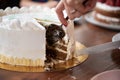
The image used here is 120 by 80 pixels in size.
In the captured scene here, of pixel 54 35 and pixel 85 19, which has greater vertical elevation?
pixel 54 35

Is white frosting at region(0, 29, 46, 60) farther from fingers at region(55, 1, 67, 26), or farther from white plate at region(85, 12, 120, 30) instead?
white plate at region(85, 12, 120, 30)

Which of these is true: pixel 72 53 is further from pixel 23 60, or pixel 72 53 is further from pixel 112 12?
pixel 112 12

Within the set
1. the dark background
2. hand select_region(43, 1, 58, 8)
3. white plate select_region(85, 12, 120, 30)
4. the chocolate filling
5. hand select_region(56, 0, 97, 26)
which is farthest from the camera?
hand select_region(43, 1, 58, 8)

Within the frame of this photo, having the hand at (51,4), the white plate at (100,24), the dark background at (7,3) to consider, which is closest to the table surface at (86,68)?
the white plate at (100,24)

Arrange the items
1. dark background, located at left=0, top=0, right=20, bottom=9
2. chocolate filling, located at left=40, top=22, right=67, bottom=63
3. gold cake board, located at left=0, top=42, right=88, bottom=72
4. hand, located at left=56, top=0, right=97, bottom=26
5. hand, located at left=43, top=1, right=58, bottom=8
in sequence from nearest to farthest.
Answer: hand, located at left=56, top=0, right=97, bottom=26, gold cake board, located at left=0, top=42, right=88, bottom=72, chocolate filling, located at left=40, top=22, right=67, bottom=63, dark background, located at left=0, top=0, right=20, bottom=9, hand, located at left=43, top=1, right=58, bottom=8

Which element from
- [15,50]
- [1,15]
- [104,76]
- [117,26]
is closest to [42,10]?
[1,15]

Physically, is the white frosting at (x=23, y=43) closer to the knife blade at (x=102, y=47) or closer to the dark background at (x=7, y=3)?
the knife blade at (x=102, y=47)

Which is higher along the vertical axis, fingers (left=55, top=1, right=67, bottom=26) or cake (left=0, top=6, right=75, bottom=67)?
fingers (left=55, top=1, right=67, bottom=26)

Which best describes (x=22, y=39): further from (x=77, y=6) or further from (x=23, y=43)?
(x=77, y=6)

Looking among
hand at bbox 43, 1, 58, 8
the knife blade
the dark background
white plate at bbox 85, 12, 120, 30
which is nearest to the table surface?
the knife blade
